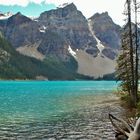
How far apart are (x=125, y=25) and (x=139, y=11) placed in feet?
10.4

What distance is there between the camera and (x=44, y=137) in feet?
115

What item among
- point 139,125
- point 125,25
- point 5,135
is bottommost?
point 5,135

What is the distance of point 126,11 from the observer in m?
53.7

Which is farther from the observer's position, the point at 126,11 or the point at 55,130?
the point at 126,11

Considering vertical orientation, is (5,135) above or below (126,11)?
below

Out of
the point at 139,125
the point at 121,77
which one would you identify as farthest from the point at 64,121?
the point at 139,125

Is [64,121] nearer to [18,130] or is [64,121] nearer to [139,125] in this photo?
[18,130]

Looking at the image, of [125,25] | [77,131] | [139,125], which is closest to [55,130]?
[77,131]

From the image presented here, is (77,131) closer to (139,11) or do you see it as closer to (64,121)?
(64,121)

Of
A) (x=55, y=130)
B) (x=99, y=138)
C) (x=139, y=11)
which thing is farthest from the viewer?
(x=139, y=11)

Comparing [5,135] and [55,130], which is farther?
[55,130]

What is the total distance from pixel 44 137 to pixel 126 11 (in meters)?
25.6

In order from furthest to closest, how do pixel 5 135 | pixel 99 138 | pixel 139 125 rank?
pixel 5 135, pixel 99 138, pixel 139 125

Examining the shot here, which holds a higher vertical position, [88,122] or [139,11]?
[139,11]
